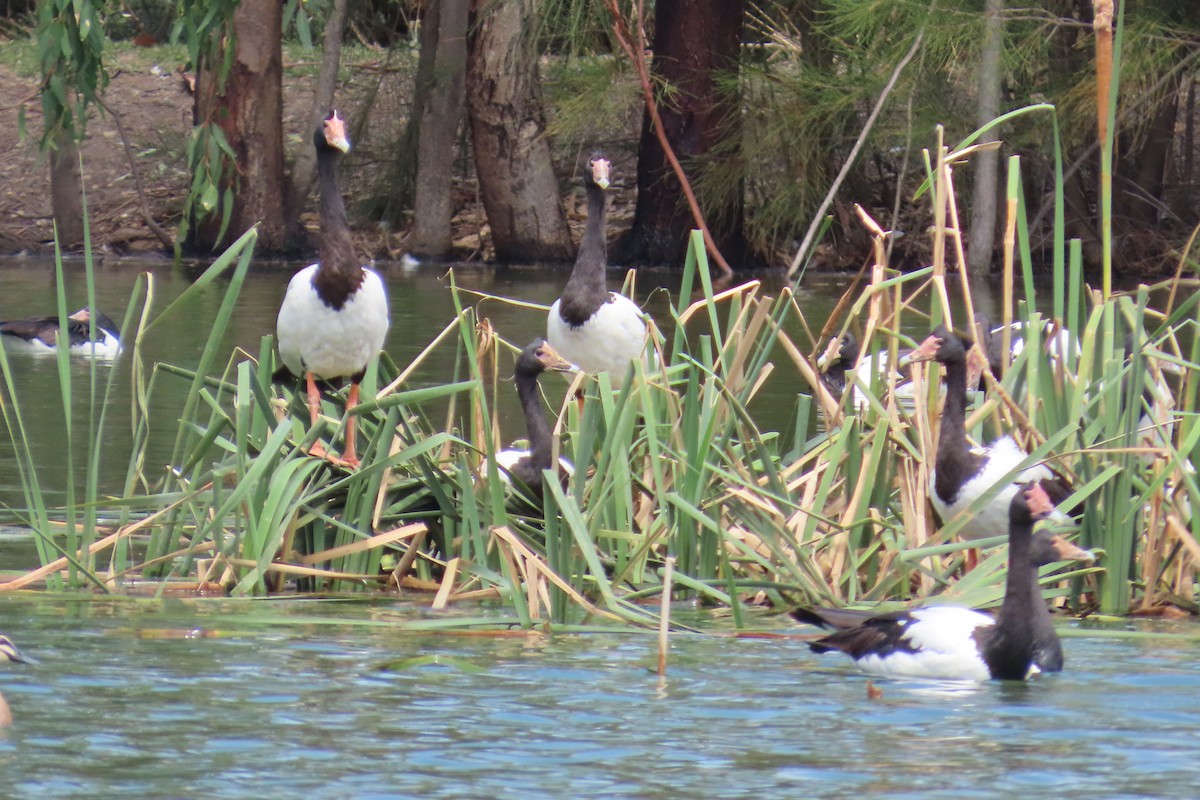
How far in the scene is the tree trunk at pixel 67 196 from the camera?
2034 centimetres

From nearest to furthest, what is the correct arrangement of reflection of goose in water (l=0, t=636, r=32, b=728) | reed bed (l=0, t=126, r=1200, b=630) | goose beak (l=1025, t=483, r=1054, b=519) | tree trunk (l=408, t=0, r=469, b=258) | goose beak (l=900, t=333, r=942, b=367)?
reflection of goose in water (l=0, t=636, r=32, b=728)
goose beak (l=1025, t=483, r=1054, b=519)
reed bed (l=0, t=126, r=1200, b=630)
goose beak (l=900, t=333, r=942, b=367)
tree trunk (l=408, t=0, r=469, b=258)

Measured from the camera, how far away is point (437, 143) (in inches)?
841

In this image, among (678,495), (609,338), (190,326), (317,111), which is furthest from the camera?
(317,111)

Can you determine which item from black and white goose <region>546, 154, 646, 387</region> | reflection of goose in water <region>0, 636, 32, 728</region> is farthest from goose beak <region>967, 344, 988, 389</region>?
reflection of goose in water <region>0, 636, 32, 728</region>

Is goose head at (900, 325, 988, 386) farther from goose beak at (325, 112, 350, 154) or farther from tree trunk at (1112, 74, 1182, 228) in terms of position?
tree trunk at (1112, 74, 1182, 228)

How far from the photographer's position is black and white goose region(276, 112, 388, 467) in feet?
24.4

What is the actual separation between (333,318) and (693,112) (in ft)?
41.7

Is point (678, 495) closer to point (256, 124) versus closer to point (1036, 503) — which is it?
point (1036, 503)

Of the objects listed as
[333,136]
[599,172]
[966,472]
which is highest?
[333,136]

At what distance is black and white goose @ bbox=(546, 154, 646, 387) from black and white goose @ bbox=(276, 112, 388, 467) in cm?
104

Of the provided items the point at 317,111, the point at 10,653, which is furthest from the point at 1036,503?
the point at 317,111

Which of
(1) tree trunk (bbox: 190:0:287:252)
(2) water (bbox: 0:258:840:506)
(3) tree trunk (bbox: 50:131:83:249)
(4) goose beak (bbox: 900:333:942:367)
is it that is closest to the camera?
(4) goose beak (bbox: 900:333:942:367)

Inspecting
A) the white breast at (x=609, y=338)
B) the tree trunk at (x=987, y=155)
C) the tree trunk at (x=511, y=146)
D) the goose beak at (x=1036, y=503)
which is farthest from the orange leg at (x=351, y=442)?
the tree trunk at (x=511, y=146)

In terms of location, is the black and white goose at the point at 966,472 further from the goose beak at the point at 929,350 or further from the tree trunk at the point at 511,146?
the tree trunk at the point at 511,146
